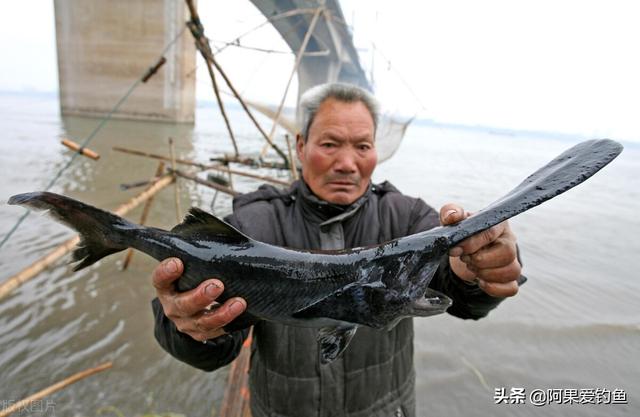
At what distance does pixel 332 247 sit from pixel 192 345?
1.03 meters

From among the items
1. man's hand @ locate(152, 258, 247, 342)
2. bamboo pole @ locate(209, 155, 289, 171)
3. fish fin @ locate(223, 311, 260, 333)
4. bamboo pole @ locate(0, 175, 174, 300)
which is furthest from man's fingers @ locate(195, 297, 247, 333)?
bamboo pole @ locate(209, 155, 289, 171)

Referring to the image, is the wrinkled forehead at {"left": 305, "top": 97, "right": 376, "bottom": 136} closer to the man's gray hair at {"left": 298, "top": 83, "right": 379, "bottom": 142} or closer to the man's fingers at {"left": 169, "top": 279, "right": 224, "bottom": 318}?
the man's gray hair at {"left": 298, "top": 83, "right": 379, "bottom": 142}

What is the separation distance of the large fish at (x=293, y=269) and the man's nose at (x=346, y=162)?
0.87 m

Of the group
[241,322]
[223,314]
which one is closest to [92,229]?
[223,314]

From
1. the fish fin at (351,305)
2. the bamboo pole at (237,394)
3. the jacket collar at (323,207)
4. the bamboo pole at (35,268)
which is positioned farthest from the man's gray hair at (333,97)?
the bamboo pole at (237,394)

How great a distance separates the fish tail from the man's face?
1.26 m

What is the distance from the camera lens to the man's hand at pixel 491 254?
1689 millimetres

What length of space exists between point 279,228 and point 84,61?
40.6 meters

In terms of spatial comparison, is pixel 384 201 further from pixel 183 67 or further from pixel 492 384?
pixel 183 67

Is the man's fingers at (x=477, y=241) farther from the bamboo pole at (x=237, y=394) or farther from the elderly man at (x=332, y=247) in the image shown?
the bamboo pole at (x=237, y=394)

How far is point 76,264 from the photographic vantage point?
1.83 meters

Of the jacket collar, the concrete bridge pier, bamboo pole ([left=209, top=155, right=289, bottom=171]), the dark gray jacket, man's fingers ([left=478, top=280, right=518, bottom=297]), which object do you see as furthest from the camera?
the concrete bridge pier

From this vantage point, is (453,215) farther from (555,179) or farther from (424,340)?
(424,340)

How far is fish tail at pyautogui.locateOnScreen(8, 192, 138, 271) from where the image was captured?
5.70 feet
